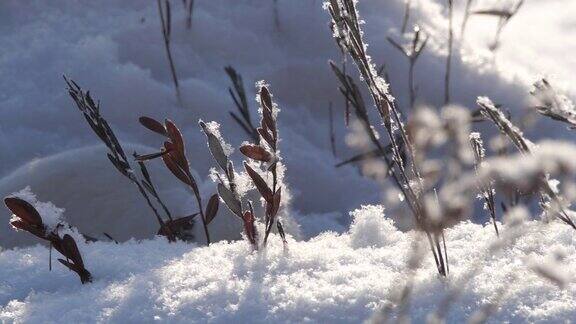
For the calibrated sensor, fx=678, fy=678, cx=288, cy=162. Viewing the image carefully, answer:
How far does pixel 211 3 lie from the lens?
11.2 ft

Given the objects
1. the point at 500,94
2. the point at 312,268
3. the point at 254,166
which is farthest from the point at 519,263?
the point at 500,94

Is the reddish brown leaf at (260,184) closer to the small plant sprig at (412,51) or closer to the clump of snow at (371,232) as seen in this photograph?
the clump of snow at (371,232)

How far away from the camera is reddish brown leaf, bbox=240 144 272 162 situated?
1.42 meters

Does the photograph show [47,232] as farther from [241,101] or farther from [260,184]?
[241,101]

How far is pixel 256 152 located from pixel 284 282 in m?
0.32

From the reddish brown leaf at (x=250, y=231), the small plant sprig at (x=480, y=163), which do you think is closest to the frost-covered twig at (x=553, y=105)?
the small plant sprig at (x=480, y=163)

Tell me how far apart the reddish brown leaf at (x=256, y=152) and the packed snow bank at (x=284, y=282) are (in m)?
0.19

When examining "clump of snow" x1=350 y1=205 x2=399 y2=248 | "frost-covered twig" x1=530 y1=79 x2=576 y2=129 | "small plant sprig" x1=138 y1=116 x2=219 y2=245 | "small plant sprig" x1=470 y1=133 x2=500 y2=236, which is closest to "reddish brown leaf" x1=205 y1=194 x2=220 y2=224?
"small plant sprig" x1=138 y1=116 x2=219 y2=245

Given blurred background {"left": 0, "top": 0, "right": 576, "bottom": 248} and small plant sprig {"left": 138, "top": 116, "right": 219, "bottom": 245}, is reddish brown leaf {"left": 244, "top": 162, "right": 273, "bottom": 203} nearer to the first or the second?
small plant sprig {"left": 138, "top": 116, "right": 219, "bottom": 245}

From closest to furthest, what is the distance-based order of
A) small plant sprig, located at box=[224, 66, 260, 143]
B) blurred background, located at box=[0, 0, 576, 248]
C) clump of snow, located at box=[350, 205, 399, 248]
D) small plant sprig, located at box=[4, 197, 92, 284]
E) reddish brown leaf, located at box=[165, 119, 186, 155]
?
small plant sprig, located at box=[4, 197, 92, 284] < reddish brown leaf, located at box=[165, 119, 186, 155] < clump of snow, located at box=[350, 205, 399, 248] < small plant sprig, located at box=[224, 66, 260, 143] < blurred background, located at box=[0, 0, 576, 248]

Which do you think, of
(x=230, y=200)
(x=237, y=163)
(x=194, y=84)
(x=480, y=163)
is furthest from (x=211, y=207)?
(x=194, y=84)

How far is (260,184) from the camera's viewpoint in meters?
1.45

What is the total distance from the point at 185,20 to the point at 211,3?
268 millimetres

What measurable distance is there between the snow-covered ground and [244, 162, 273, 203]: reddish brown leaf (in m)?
0.11
